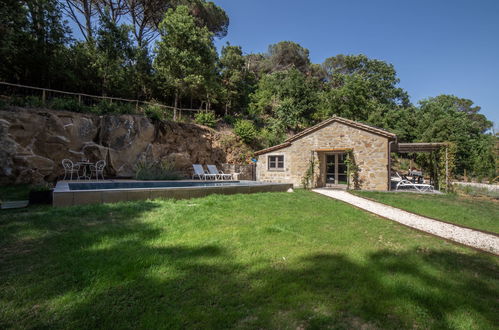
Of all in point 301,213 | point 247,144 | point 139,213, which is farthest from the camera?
point 247,144

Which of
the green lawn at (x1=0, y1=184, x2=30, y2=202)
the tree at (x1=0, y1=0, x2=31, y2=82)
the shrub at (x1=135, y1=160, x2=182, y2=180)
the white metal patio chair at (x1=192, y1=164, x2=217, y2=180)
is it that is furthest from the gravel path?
the tree at (x1=0, y1=0, x2=31, y2=82)

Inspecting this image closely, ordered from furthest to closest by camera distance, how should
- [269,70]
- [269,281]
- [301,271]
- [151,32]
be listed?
1. [269,70]
2. [151,32]
3. [301,271]
4. [269,281]

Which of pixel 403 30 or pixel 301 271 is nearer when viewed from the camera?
pixel 301 271

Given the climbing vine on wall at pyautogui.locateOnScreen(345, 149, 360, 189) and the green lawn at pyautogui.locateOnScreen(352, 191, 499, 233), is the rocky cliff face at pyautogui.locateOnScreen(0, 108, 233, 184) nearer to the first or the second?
the climbing vine on wall at pyautogui.locateOnScreen(345, 149, 360, 189)

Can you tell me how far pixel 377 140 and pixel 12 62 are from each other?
22.2m

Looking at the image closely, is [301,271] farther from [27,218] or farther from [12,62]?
[12,62]

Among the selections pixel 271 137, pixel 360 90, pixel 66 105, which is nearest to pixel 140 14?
pixel 66 105

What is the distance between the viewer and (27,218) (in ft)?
14.6

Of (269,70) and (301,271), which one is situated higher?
(269,70)

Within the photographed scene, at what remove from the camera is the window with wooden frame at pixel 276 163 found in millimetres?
16391

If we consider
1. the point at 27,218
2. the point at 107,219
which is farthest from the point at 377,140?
the point at 27,218

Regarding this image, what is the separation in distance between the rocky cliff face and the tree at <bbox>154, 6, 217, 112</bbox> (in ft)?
14.0

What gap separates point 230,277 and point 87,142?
13.6 metres

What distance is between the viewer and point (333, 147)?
47.9ft
